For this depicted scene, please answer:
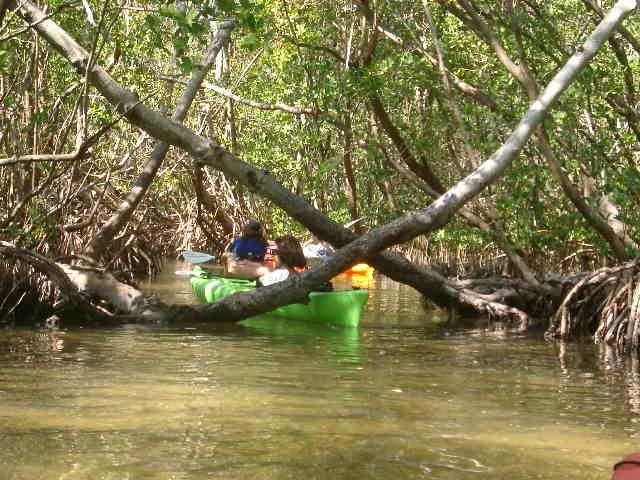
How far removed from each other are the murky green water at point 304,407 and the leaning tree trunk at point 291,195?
518 millimetres

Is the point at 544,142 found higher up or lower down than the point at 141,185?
higher up

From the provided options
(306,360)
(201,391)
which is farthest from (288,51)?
(201,391)

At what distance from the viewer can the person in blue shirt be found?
12.3 m

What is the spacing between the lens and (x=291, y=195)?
8.67m

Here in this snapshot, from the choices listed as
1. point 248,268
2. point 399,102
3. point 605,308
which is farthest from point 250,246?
point 605,308

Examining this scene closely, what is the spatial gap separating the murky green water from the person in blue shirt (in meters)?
3.14

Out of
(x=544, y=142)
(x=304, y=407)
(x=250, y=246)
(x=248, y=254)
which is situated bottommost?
(x=304, y=407)

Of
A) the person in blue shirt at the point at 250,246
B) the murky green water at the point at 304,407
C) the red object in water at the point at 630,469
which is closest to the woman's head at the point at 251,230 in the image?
the person in blue shirt at the point at 250,246

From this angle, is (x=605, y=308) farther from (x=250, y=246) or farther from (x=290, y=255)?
(x=250, y=246)

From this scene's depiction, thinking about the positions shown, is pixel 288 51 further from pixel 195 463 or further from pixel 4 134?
pixel 195 463

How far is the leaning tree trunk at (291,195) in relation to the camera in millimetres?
7949

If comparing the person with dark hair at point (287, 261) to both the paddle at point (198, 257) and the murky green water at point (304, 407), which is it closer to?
the murky green water at point (304, 407)

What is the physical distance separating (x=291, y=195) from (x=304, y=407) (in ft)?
11.4

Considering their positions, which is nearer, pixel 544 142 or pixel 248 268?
pixel 544 142
